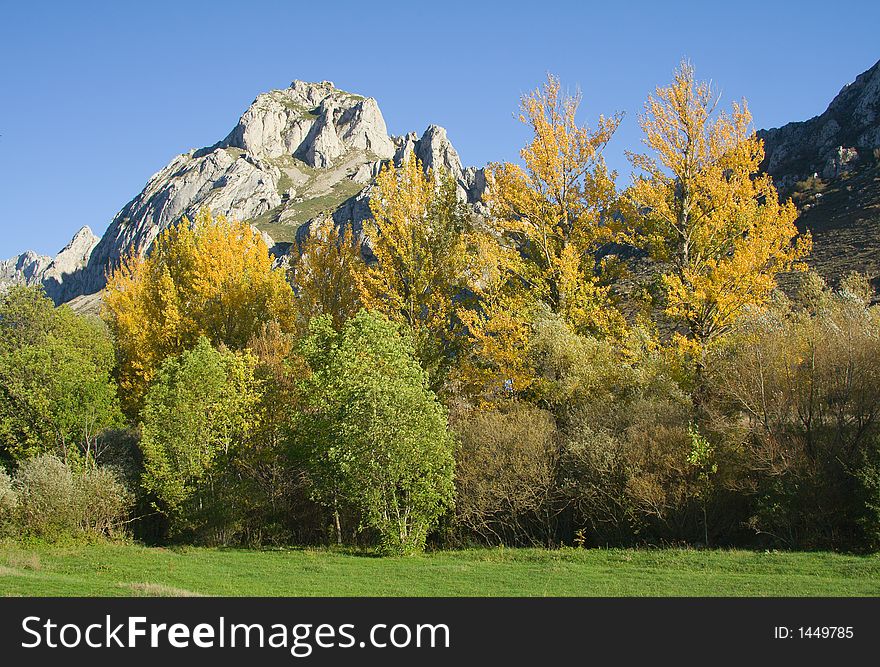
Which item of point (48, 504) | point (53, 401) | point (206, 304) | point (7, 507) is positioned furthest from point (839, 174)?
point (7, 507)

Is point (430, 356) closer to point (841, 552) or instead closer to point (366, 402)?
point (366, 402)

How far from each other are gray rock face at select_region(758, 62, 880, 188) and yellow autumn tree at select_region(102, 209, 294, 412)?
2864 inches

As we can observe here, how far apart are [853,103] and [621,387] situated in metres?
91.5

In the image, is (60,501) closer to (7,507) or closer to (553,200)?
(7,507)

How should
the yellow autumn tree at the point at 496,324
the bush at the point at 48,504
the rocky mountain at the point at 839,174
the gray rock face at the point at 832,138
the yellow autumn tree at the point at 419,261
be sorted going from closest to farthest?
the yellow autumn tree at the point at 496,324, the bush at the point at 48,504, the yellow autumn tree at the point at 419,261, the rocky mountain at the point at 839,174, the gray rock face at the point at 832,138

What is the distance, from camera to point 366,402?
69.7 feet

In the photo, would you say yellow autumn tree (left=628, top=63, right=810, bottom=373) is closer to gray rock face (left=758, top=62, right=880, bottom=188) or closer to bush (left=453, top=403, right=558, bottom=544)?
bush (left=453, top=403, right=558, bottom=544)

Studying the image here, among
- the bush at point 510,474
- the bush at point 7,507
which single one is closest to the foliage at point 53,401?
the bush at point 7,507

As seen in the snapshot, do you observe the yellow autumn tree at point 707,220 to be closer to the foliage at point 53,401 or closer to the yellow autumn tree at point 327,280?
the yellow autumn tree at point 327,280

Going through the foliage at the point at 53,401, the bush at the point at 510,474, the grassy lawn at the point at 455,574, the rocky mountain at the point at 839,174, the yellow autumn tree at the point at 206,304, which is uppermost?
the rocky mountain at the point at 839,174

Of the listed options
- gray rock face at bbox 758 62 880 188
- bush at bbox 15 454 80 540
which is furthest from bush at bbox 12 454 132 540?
gray rock face at bbox 758 62 880 188

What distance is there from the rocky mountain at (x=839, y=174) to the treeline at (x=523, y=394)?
110 ft

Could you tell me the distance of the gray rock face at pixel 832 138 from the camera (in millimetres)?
79762
